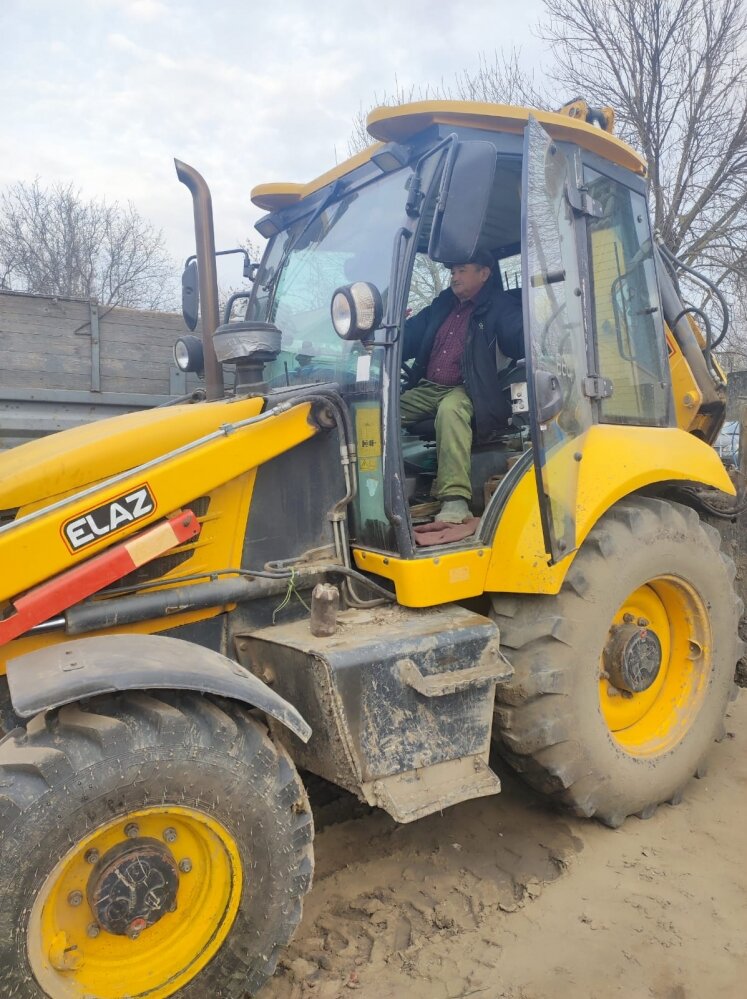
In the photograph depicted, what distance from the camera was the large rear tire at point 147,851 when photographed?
1.96 meters

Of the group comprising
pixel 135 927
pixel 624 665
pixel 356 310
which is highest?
pixel 356 310

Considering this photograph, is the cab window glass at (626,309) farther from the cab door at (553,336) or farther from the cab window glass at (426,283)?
the cab window glass at (426,283)

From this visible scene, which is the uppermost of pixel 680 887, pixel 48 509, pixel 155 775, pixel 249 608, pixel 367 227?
pixel 367 227

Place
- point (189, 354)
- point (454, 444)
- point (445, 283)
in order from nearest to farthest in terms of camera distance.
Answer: point (454, 444) < point (189, 354) < point (445, 283)

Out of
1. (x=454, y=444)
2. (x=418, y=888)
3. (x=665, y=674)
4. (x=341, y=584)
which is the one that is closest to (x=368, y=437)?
(x=454, y=444)

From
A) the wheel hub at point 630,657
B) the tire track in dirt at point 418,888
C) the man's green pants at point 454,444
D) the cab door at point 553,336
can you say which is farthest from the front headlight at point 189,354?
the wheel hub at point 630,657

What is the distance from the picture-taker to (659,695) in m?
3.69

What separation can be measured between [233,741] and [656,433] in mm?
2382

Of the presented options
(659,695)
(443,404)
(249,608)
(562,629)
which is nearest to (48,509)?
(249,608)

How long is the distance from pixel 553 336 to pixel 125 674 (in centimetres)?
199

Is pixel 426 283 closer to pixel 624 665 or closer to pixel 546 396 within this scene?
pixel 546 396

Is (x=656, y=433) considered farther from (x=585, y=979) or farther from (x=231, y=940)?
(x=231, y=940)

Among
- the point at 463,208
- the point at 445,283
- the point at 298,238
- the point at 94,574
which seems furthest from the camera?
the point at 445,283

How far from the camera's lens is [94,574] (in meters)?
2.43
